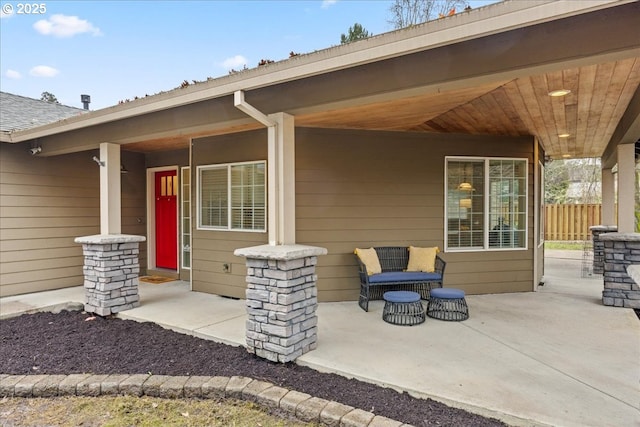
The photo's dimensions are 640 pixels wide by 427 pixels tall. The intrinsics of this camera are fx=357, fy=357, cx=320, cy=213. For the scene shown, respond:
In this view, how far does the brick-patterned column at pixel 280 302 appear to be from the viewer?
122 inches

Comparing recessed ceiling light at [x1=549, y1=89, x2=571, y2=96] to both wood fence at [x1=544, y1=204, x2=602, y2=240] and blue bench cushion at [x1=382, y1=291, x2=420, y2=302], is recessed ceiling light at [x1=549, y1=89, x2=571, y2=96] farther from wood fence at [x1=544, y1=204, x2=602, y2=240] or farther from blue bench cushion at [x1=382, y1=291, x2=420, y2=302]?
wood fence at [x1=544, y1=204, x2=602, y2=240]

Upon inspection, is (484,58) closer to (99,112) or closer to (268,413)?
(268,413)

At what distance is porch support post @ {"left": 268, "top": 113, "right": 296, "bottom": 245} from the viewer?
11.3 feet

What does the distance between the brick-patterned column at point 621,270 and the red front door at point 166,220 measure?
709 cm

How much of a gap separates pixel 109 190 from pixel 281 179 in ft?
9.48

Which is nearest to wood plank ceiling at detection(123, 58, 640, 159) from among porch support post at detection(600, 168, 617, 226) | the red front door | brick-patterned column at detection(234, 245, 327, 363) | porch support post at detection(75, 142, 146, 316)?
the red front door

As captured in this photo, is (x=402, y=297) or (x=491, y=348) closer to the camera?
(x=491, y=348)

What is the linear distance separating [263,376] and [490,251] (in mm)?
4294

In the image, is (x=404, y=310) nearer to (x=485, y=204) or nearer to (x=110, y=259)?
(x=485, y=204)

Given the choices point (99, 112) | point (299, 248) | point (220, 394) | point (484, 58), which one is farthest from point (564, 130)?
point (99, 112)

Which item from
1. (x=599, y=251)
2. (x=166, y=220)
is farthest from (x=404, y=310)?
(x=599, y=251)

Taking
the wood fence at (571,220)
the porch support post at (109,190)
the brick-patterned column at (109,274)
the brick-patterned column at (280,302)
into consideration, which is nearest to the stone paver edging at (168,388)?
the brick-patterned column at (280,302)

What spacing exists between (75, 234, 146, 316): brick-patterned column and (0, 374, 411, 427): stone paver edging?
1619 mm

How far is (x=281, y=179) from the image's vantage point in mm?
3447
